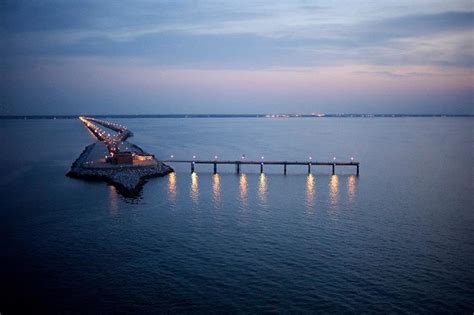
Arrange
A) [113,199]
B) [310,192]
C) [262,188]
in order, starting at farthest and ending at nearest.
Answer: [262,188] < [310,192] < [113,199]

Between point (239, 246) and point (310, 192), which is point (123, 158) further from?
point (239, 246)

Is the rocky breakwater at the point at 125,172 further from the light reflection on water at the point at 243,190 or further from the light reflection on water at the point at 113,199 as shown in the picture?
the light reflection on water at the point at 243,190

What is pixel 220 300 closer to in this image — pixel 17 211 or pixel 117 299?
pixel 117 299

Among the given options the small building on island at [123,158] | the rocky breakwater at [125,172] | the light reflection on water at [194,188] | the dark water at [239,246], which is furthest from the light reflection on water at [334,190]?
the small building on island at [123,158]

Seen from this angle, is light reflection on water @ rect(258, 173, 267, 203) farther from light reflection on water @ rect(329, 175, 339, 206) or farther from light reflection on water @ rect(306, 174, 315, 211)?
light reflection on water @ rect(329, 175, 339, 206)

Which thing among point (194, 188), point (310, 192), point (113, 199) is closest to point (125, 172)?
point (194, 188)

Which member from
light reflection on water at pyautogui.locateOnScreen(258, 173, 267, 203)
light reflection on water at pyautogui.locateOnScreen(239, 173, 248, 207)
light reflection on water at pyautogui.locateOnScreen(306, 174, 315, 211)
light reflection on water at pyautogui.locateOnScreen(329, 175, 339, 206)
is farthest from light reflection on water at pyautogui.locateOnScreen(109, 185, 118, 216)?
light reflection on water at pyautogui.locateOnScreen(329, 175, 339, 206)

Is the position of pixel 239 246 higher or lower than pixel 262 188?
lower

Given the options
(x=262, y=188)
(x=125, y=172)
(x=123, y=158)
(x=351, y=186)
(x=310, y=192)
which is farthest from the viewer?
(x=123, y=158)
